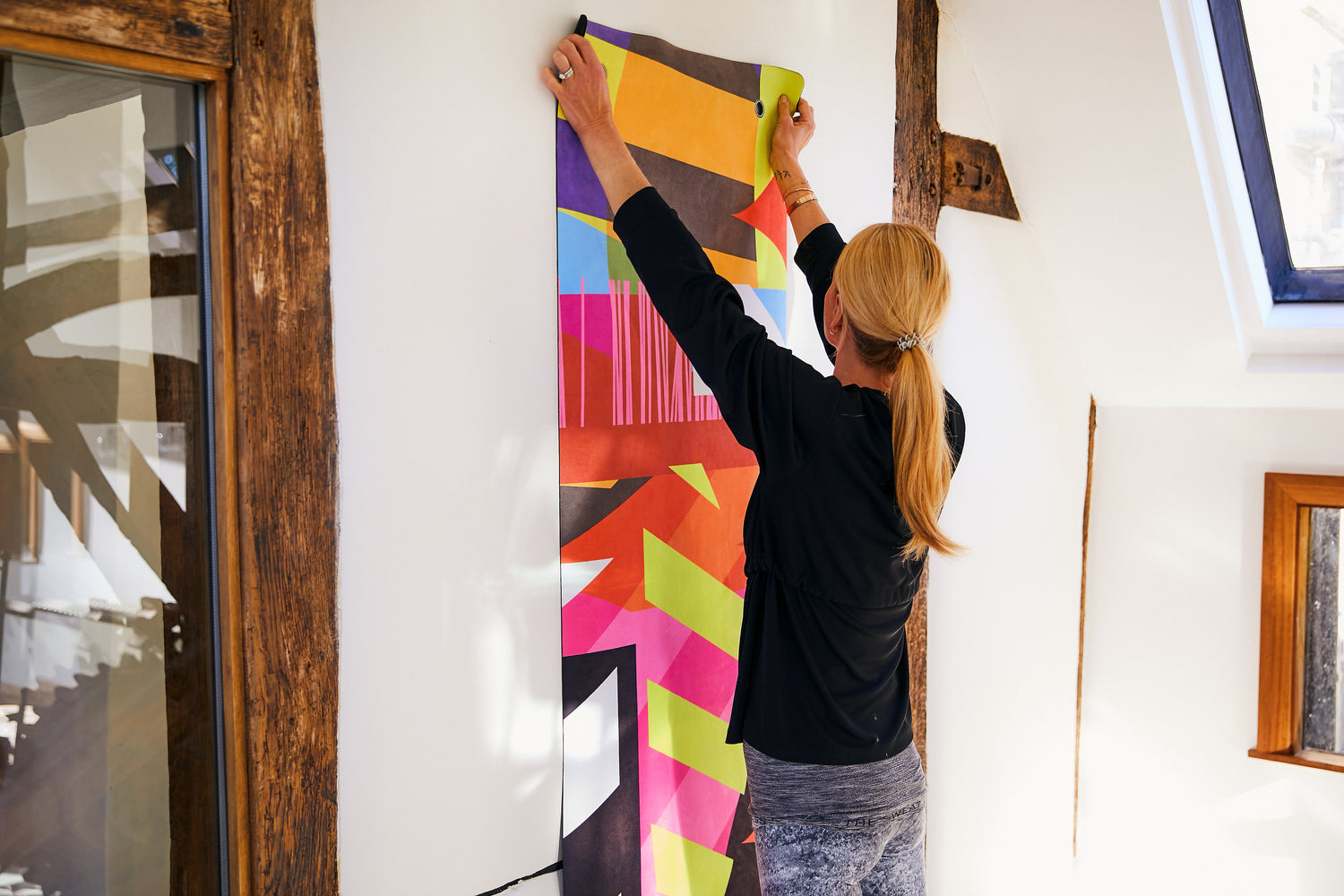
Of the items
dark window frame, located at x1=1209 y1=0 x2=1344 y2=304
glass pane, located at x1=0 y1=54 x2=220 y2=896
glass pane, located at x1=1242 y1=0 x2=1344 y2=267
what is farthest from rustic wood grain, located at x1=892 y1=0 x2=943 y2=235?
glass pane, located at x1=0 y1=54 x2=220 y2=896

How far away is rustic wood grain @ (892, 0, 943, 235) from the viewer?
80.0 inches

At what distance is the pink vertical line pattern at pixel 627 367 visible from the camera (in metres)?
A: 1.50

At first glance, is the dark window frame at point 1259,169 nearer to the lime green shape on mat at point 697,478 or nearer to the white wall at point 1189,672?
the white wall at point 1189,672

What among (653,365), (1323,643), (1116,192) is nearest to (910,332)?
(653,365)

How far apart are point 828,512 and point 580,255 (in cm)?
58

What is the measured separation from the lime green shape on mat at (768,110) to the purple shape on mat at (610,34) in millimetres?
339

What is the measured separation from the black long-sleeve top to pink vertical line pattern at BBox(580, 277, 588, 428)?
188 millimetres

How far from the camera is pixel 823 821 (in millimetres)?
1294

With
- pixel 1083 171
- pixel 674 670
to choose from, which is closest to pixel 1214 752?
pixel 1083 171

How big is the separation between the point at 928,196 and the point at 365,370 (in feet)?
4.74

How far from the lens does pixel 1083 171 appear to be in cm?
218

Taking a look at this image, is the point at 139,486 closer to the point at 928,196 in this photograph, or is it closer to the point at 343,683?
the point at 343,683

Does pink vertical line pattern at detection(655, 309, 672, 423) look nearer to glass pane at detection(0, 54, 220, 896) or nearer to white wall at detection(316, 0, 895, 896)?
white wall at detection(316, 0, 895, 896)

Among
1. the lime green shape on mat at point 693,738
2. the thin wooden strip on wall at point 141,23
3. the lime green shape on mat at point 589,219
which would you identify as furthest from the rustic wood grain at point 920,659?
the thin wooden strip on wall at point 141,23
